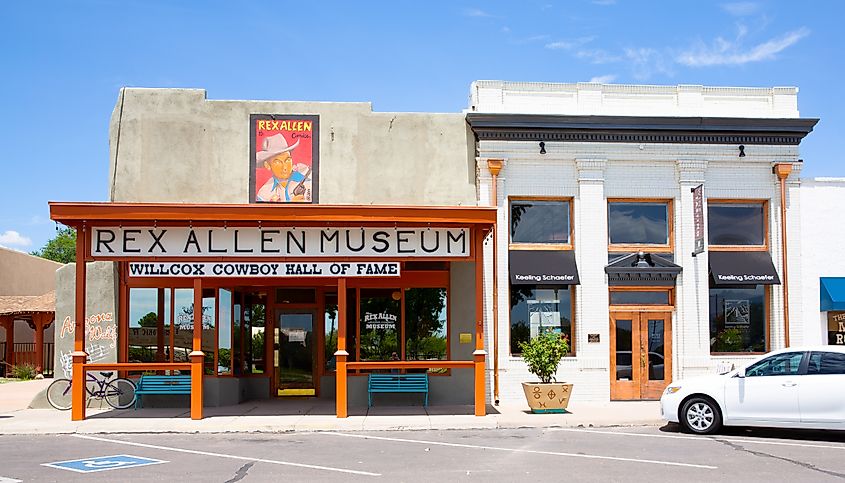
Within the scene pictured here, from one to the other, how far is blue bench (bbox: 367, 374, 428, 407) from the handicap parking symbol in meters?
7.08

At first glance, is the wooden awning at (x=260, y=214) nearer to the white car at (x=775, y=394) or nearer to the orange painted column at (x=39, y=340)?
the white car at (x=775, y=394)

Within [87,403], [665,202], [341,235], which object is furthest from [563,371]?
[87,403]

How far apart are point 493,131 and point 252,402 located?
8095 mm

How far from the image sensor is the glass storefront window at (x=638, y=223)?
67.3 feet

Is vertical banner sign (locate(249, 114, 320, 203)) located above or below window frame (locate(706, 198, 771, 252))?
above

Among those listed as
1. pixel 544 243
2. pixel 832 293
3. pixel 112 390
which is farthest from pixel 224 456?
pixel 832 293

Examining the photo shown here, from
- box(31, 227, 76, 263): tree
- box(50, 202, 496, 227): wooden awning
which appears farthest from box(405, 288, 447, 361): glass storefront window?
box(31, 227, 76, 263): tree

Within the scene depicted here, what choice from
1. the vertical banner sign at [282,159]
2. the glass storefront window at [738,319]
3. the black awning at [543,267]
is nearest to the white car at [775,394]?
the black awning at [543,267]

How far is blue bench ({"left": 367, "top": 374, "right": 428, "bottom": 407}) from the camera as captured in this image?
18781 millimetres

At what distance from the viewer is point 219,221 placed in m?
16.8

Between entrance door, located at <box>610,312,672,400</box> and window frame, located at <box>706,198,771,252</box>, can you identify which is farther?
window frame, located at <box>706,198,771,252</box>

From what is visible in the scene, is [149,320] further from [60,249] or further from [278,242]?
[60,249]

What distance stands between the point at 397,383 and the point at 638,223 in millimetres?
6699

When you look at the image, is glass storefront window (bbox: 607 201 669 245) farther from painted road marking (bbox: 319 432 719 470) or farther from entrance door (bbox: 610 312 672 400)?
painted road marking (bbox: 319 432 719 470)
